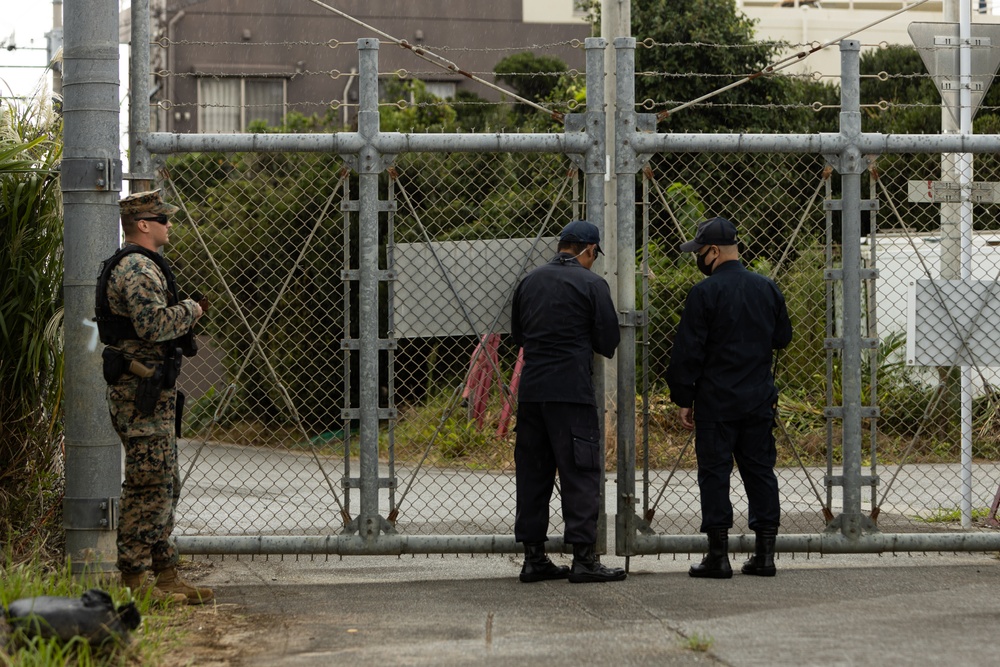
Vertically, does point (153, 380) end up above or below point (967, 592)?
above

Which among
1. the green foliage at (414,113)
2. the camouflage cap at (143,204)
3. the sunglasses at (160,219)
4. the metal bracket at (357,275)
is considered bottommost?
the metal bracket at (357,275)

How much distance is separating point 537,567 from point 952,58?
191 inches

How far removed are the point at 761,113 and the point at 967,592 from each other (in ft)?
47.3

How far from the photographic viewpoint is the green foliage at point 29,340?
6453 millimetres

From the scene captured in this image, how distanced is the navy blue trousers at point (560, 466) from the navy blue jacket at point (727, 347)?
22.0 inches

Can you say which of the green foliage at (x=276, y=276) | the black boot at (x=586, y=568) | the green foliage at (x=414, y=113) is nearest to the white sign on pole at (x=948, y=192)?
the black boot at (x=586, y=568)

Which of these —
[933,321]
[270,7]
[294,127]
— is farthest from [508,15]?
[933,321]

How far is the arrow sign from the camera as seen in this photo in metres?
8.70

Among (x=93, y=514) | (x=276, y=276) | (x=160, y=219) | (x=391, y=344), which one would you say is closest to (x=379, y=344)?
(x=391, y=344)

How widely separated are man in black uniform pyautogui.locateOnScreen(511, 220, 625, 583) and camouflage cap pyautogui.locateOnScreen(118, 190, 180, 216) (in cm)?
183

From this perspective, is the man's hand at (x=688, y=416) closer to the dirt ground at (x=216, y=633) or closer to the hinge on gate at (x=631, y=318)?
the hinge on gate at (x=631, y=318)

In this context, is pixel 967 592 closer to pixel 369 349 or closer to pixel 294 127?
pixel 369 349

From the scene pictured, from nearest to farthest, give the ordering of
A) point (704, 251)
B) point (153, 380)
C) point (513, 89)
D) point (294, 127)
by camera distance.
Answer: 1. point (153, 380)
2. point (704, 251)
3. point (294, 127)
4. point (513, 89)

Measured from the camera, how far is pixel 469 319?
673 cm
